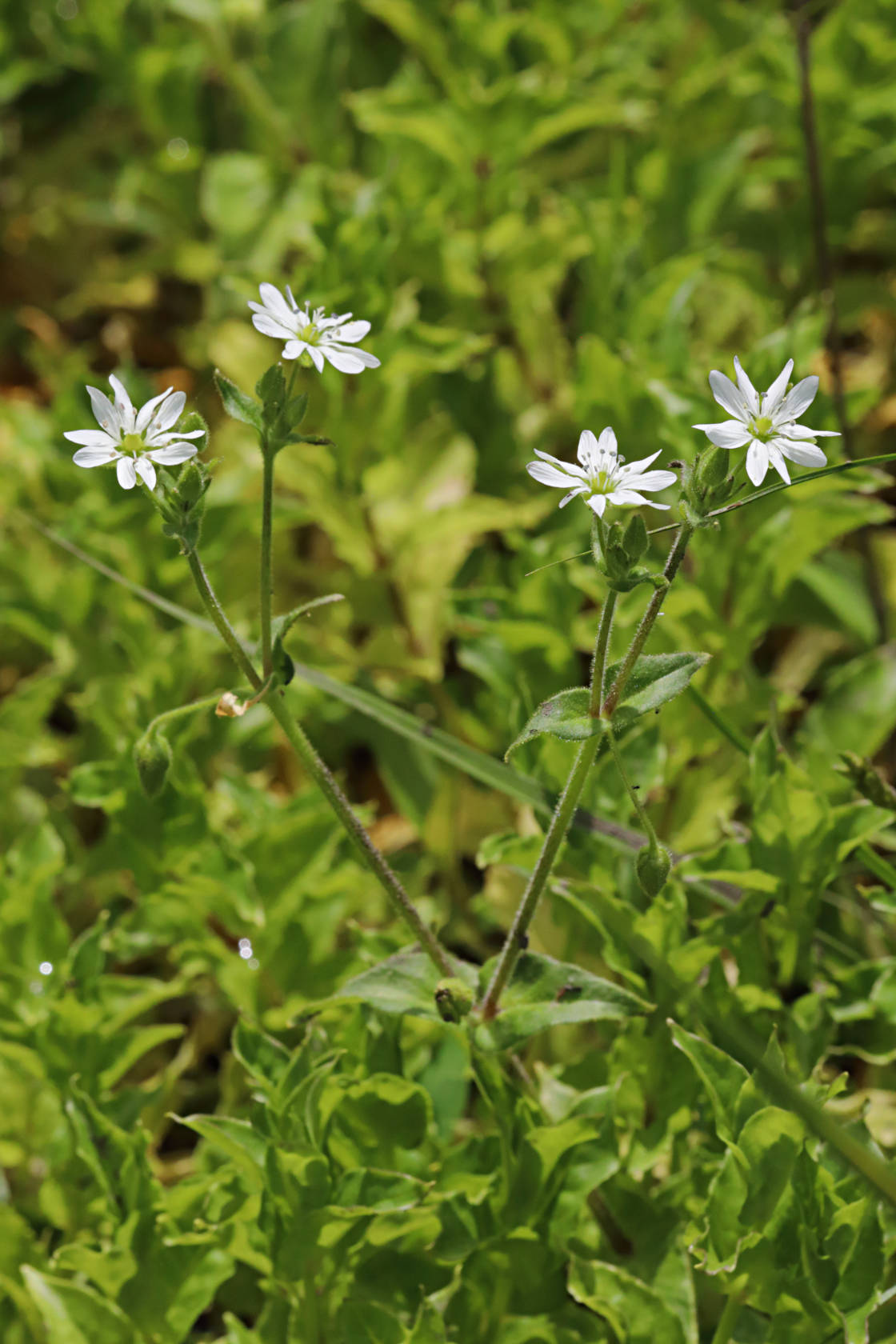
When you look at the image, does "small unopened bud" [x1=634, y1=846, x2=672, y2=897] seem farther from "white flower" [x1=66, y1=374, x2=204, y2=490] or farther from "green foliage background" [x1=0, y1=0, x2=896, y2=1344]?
"white flower" [x1=66, y1=374, x2=204, y2=490]

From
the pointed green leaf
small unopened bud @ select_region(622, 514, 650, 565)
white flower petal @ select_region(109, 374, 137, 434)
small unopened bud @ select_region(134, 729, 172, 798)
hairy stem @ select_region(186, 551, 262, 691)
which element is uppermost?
white flower petal @ select_region(109, 374, 137, 434)

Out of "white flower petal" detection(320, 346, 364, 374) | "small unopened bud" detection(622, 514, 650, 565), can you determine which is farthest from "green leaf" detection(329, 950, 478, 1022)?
"white flower petal" detection(320, 346, 364, 374)

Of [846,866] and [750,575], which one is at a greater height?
[750,575]

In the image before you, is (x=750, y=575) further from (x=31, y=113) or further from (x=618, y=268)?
(x=31, y=113)

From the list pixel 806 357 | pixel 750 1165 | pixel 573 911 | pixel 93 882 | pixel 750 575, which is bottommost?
pixel 93 882

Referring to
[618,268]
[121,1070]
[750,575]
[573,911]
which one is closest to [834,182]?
[618,268]

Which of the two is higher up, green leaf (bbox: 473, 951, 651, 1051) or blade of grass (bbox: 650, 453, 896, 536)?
blade of grass (bbox: 650, 453, 896, 536)

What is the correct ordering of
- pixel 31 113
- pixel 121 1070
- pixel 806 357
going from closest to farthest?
pixel 121 1070 < pixel 806 357 < pixel 31 113
